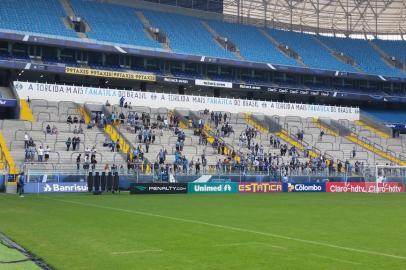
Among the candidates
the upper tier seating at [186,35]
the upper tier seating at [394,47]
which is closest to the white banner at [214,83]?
the upper tier seating at [186,35]

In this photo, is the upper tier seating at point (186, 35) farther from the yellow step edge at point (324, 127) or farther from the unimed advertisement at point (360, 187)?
the unimed advertisement at point (360, 187)

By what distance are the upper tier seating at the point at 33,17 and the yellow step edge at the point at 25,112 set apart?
417 inches

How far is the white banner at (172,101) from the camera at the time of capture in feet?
186

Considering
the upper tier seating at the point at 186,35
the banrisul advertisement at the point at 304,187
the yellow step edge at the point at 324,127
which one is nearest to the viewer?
the banrisul advertisement at the point at 304,187

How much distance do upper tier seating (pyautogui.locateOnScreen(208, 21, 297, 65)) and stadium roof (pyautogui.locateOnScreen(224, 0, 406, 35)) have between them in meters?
2.94

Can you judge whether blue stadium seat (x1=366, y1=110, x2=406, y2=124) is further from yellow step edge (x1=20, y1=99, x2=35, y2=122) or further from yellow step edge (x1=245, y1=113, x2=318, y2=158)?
yellow step edge (x1=20, y1=99, x2=35, y2=122)

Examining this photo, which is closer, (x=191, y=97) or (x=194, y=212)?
(x=194, y=212)

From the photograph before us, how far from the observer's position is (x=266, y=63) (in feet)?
243

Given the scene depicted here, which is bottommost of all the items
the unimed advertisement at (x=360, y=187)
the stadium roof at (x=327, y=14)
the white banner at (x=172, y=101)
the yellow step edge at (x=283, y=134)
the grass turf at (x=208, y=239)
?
the grass turf at (x=208, y=239)

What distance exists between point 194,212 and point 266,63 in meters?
53.2

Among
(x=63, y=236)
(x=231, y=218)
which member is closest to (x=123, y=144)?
(x=231, y=218)

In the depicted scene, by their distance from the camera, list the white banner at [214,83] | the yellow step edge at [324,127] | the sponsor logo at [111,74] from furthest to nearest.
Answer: the white banner at [214,83], the yellow step edge at [324,127], the sponsor logo at [111,74]

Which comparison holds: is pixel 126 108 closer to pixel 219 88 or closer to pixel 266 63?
pixel 219 88

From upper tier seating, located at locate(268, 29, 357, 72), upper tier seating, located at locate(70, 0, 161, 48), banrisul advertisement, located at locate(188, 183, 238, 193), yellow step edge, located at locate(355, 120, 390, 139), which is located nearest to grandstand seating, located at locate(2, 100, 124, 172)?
banrisul advertisement, located at locate(188, 183, 238, 193)
